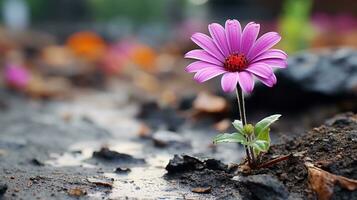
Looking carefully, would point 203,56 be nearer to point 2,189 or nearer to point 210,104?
point 2,189

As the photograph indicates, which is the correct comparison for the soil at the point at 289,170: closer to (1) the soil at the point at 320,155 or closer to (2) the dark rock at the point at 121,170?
(1) the soil at the point at 320,155

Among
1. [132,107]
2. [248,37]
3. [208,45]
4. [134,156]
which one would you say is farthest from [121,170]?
[132,107]

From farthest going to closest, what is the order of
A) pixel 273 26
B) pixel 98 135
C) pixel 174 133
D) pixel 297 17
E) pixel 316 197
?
pixel 273 26 < pixel 297 17 < pixel 98 135 < pixel 174 133 < pixel 316 197

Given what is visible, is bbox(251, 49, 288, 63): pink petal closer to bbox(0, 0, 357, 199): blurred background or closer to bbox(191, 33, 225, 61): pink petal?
bbox(191, 33, 225, 61): pink petal

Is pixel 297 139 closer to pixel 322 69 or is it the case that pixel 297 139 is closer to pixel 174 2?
pixel 322 69

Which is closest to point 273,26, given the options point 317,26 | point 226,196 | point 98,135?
point 317,26

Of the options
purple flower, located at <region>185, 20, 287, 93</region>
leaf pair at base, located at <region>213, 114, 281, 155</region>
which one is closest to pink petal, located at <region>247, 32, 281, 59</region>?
purple flower, located at <region>185, 20, 287, 93</region>

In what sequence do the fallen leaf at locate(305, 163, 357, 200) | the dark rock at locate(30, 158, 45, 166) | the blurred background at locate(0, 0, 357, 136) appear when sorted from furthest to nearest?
the blurred background at locate(0, 0, 357, 136), the dark rock at locate(30, 158, 45, 166), the fallen leaf at locate(305, 163, 357, 200)
